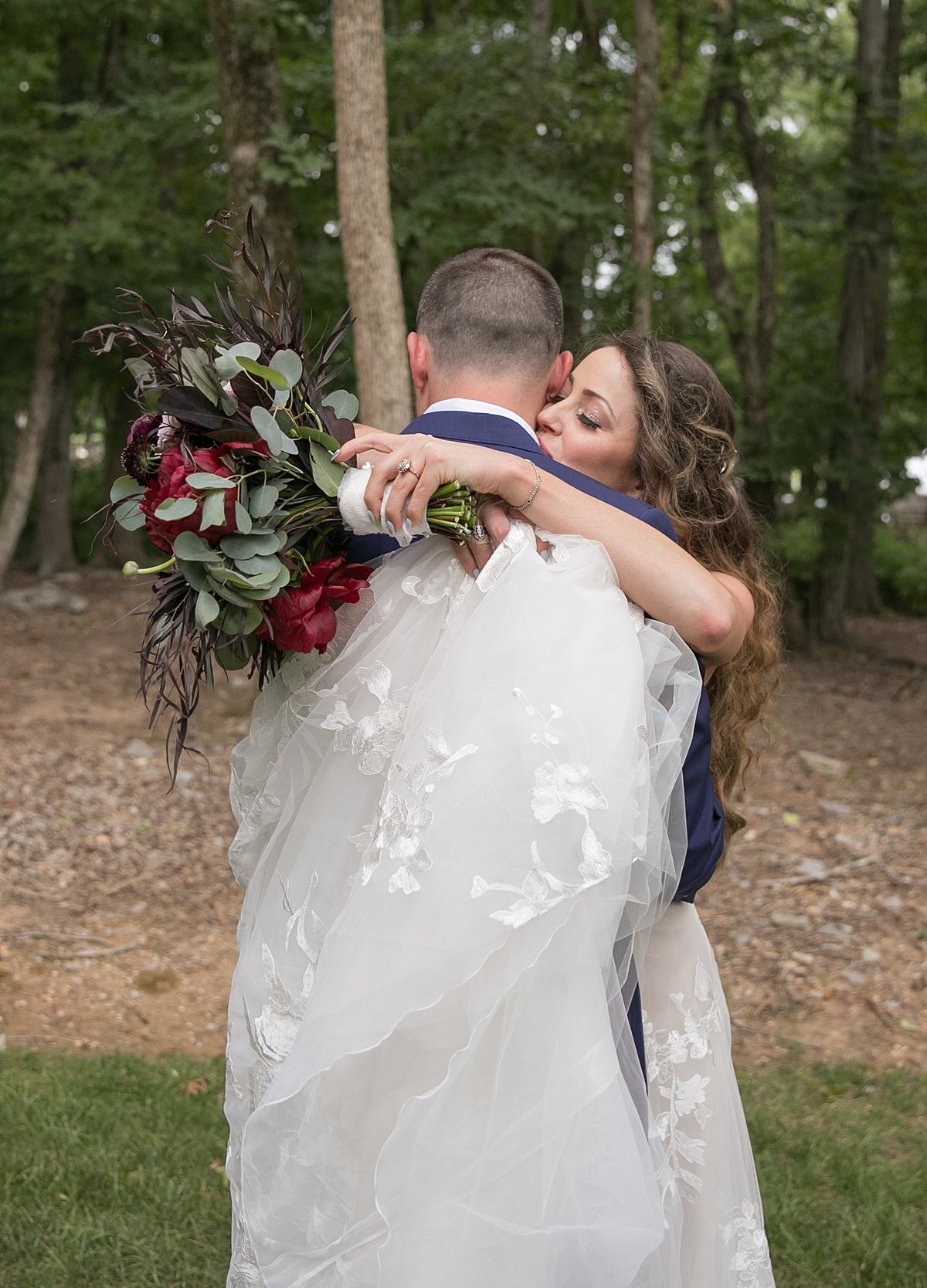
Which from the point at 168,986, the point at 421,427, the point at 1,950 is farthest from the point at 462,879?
the point at 1,950

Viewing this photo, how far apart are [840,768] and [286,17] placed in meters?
6.66

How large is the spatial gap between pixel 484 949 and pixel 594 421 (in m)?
1.23

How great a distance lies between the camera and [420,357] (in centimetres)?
243

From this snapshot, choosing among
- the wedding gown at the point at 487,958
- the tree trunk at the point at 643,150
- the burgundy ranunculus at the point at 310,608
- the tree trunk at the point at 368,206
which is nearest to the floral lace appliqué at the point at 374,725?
the wedding gown at the point at 487,958

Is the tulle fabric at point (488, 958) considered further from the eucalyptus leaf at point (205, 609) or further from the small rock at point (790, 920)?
the small rock at point (790, 920)

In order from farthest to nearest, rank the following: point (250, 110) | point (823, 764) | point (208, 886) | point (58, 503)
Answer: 1. point (58, 503)
2. point (823, 764)
3. point (250, 110)
4. point (208, 886)

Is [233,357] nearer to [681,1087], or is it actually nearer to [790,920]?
[681,1087]

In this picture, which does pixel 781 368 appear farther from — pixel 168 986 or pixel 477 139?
pixel 168 986

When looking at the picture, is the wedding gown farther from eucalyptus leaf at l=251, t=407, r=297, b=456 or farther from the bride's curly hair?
the bride's curly hair

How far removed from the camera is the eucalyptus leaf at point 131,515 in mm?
2219

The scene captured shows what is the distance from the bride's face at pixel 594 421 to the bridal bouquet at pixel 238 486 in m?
0.54

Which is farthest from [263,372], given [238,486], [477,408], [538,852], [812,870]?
[812,870]

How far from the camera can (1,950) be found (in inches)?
222

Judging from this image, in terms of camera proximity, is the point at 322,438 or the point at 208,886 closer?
the point at 322,438
